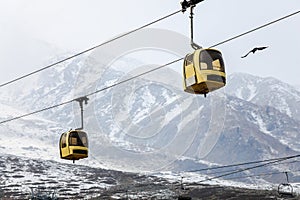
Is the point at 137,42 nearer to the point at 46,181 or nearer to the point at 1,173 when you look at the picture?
the point at 46,181

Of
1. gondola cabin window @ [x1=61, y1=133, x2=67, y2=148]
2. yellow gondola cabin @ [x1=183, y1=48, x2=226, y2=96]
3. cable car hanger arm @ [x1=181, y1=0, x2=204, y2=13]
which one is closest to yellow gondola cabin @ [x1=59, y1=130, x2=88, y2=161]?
gondola cabin window @ [x1=61, y1=133, x2=67, y2=148]

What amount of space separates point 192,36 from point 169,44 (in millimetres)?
11603

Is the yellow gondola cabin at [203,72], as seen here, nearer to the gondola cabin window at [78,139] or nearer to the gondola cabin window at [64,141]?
the gondola cabin window at [78,139]

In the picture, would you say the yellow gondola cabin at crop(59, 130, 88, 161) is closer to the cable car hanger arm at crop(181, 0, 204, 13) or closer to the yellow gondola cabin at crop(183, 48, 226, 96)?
the yellow gondola cabin at crop(183, 48, 226, 96)

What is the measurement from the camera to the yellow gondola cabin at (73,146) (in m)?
26.1

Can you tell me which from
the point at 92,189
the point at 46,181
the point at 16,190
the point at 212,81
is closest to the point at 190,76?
the point at 212,81

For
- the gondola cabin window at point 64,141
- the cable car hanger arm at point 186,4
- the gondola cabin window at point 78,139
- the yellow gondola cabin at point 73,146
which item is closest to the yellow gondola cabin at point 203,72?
the cable car hanger arm at point 186,4

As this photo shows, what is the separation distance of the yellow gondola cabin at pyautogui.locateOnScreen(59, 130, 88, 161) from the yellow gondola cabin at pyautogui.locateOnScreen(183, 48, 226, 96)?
12.2 meters

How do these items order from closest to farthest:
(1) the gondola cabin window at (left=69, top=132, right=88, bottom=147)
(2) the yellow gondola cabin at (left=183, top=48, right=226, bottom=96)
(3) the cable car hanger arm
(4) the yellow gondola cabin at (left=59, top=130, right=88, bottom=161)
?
(3) the cable car hanger arm < (2) the yellow gondola cabin at (left=183, top=48, right=226, bottom=96) < (4) the yellow gondola cabin at (left=59, top=130, right=88, bottom=161) < (1) the gondola cabin window at (left=69, top=132, right=88, bottom=147)

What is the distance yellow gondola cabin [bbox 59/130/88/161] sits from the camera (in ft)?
85.6

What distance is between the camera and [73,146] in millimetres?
26141

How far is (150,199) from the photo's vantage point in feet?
474

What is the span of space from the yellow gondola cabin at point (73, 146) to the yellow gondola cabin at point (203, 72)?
12229 millimetres

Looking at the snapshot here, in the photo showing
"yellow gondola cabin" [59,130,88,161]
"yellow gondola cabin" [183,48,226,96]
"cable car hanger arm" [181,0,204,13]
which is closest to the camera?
"cable car hanger arm" [181,0,204,13]
